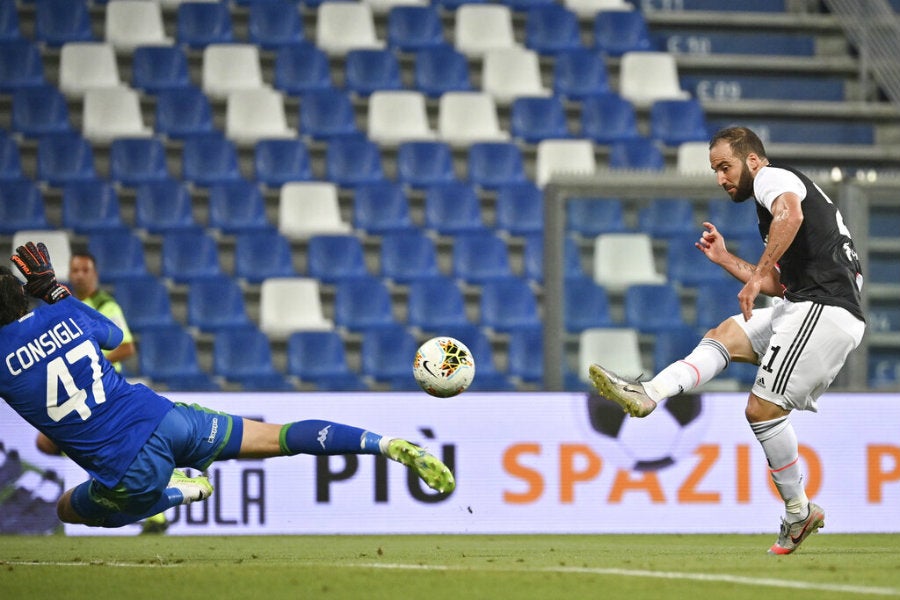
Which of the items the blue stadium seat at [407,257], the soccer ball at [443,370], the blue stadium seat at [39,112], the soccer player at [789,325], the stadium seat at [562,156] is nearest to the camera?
the soccer player at [789,325]

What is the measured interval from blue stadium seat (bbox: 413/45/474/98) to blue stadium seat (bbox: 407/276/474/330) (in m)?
2.80

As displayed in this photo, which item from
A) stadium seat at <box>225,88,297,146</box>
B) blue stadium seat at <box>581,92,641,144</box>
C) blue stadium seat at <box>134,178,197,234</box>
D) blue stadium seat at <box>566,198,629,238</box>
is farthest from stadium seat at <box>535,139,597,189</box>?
blue stadium seat at <box>566,198,629,238</box>

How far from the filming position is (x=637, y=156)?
49.1 feet

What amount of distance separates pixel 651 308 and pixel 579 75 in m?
5.55

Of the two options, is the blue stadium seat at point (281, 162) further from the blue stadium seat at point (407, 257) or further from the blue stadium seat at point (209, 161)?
the blue stadium seat at point (407, 257)

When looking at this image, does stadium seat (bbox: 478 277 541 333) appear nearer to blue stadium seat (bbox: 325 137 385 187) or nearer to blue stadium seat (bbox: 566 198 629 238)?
blue stadium seat (bbox: 325 137 385 187)

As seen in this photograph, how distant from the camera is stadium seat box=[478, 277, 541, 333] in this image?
13.4 meters

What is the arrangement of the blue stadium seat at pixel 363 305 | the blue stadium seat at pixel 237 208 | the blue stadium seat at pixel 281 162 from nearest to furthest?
the blue stadium seat at pixel 363 305, the blue stadium seat at pixel 237 208, the blue stadium seat at pixel 281 162

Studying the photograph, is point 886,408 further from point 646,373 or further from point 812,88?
point 812,88

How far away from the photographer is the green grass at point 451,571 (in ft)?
18.7

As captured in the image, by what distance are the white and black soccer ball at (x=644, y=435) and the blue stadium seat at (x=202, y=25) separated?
701cm

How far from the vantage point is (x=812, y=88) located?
1675 cm

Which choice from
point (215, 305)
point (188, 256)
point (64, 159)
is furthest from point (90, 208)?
point (215, 305)

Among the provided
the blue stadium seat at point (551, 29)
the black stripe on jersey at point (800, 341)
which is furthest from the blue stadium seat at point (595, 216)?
the blue stadium seat at point (551, 29)
